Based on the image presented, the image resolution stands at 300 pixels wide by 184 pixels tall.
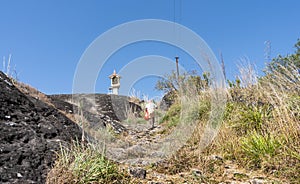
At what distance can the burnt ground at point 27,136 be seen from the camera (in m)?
2.28

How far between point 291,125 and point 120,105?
8.42m

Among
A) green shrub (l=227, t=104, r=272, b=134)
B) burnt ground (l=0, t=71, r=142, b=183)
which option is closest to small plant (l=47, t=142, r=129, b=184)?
burnt ground (l=0, t=71, r=142, b=183)

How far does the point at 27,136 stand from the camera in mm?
2764

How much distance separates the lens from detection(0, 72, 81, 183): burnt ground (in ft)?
7.48

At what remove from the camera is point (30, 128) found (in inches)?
115

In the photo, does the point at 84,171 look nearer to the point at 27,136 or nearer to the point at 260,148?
the point at 27,136

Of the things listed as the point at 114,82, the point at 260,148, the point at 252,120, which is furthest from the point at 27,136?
the point at 114,82

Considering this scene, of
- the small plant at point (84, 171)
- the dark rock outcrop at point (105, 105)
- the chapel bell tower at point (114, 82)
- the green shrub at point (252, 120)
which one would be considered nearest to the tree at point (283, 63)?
the green shrub at point (252, 120)

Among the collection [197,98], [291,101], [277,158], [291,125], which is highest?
[197,98]

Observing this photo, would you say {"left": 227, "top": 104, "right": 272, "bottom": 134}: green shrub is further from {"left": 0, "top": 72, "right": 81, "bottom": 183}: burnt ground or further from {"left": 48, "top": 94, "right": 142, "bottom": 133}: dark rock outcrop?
{"left": 48, "top": 94, "right": 142, "bottom": 133}: dark rock outcrop

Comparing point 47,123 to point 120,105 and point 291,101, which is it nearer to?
point 291,101

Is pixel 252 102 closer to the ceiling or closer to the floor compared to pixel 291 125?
closer to the ceiling

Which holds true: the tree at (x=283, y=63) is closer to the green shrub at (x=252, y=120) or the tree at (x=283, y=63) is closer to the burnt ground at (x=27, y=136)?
the green shrub at (x=252, y=120)

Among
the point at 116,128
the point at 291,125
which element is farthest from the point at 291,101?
the point at 116,128
